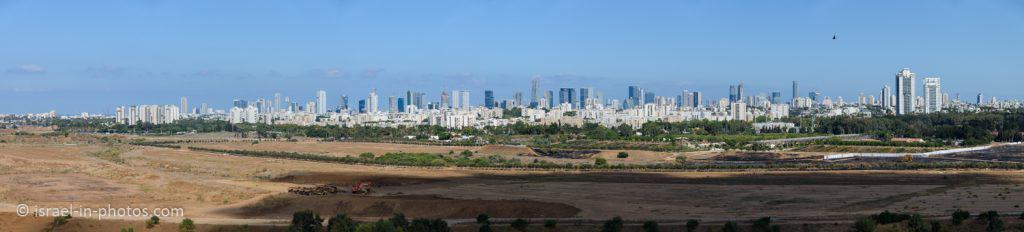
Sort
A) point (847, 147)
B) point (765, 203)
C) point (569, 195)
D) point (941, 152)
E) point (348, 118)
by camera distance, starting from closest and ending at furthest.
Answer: point (765, 203) < point (569, 195) < point (941, 152) < point (847, 147) < point (348, 118)

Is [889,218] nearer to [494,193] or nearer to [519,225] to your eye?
[519,225]

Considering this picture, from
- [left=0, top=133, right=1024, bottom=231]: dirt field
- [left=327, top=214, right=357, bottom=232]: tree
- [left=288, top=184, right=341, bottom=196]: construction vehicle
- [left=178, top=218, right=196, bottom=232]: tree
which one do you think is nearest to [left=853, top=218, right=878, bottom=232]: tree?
[left=0, top=133, right=1024, bottom=231]: dirt field

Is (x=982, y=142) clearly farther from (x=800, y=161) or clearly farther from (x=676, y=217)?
(x=676, y=217)

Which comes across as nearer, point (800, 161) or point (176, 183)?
point (176, 183)

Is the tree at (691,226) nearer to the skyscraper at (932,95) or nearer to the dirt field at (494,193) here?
the dirt field at (494,193)

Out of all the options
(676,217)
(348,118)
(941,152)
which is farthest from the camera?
(348,118)

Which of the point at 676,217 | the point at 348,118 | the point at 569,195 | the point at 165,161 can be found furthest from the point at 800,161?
the point at 348,118

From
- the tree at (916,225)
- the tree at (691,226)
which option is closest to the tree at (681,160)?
the tree at (691,226)
